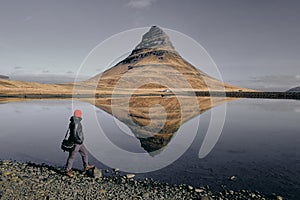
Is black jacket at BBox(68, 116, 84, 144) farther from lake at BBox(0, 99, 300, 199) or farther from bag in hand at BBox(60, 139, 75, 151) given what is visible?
lake at BBox(0, 99, 300, 199)

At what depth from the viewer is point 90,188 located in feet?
37.5

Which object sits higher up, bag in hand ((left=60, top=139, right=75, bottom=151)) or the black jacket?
Answer: the black jacket

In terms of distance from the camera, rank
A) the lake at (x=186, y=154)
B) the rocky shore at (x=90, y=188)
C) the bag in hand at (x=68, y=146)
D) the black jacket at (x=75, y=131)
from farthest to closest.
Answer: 1. the lake at (x=186, y=154)
2. the bag in hand at (x=68, y=146)
3. the black jacket at (x=75, y=131)
4. the rocky shore at (x=90, y=188)

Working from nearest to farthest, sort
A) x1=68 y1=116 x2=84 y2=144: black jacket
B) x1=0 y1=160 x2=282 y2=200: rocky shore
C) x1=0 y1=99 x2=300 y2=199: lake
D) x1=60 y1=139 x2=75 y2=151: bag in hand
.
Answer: x1=0 y1=160 x2=282 y2=200: rocky shore < x1=68 y1=116 x2=84 y2=144: black jacket < x1=60 y1=139 x2=75 y2=151: bag in hand < x1=0 y1=99 x2=300 y2=199: lake

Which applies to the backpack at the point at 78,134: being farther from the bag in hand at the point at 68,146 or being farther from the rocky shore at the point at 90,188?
the rocky shore at the point at 90,188

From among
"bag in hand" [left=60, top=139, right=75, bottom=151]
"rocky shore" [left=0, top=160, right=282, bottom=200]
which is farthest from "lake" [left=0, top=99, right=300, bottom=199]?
"bag in hand" [left=60, top=139, right=75, bottom=151]

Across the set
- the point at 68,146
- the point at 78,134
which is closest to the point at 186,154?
the point at 78,134

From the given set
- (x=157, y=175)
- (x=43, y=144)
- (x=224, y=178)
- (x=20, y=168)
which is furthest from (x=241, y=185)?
(x=43, y=144)

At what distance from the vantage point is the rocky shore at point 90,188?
1074cm

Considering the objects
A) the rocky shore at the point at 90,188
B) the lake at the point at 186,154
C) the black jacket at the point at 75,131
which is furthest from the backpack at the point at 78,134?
the lake at the point at 186,154

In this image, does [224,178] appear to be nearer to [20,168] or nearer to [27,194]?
[27,194]

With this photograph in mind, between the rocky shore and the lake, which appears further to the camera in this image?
the lake

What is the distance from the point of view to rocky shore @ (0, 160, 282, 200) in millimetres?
10742

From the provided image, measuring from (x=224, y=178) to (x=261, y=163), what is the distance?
4482 millimetres
